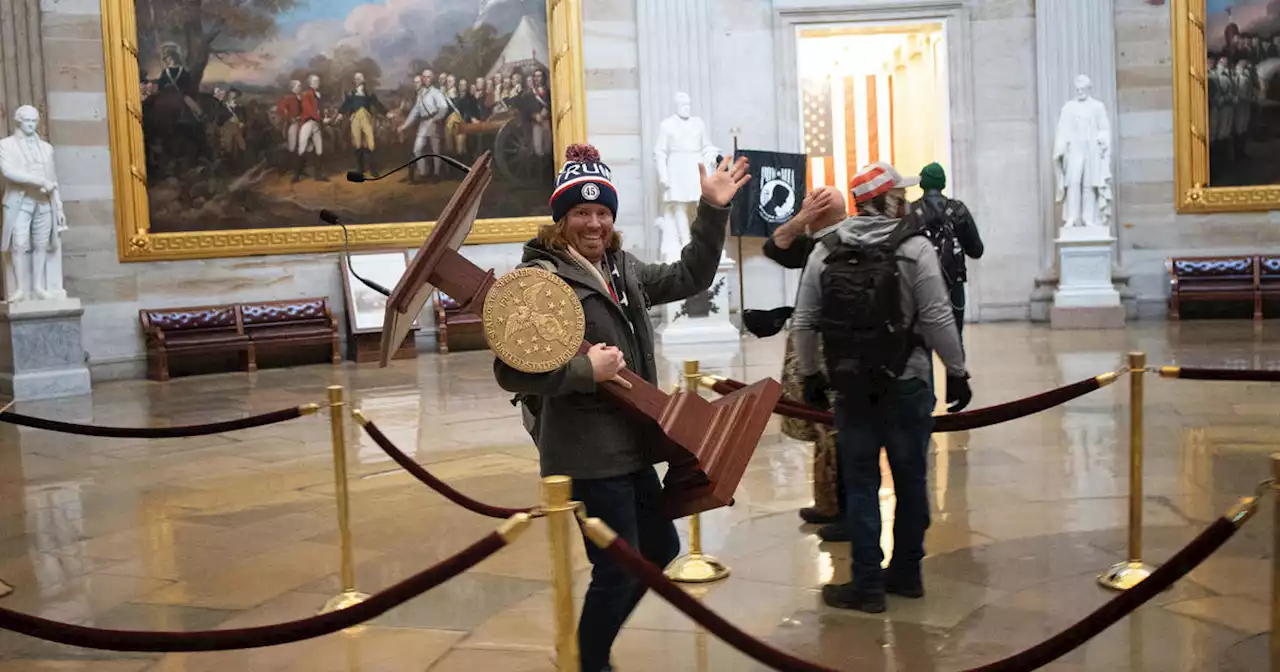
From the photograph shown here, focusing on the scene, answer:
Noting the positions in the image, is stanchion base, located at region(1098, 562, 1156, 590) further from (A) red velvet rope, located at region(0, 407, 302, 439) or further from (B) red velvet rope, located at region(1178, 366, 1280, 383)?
(A) red velvet rope, located at region(0, 407, 302, 439)

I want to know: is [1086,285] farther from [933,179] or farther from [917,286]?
[917,286]

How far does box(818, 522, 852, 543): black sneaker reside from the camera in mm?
5566

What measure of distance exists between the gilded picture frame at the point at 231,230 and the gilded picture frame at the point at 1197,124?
826cm

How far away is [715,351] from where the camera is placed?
44.4ft

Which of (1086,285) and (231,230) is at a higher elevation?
(231,230)

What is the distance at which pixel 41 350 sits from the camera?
41.6 feet

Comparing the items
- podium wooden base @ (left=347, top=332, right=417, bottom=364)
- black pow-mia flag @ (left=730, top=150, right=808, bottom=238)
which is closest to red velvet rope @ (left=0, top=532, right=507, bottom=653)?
podium wooden base @ (left=347, top=332, right=417, bottom=364)

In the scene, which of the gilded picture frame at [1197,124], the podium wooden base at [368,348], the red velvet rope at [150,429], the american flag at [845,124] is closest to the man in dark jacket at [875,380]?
the red velvet rope at [150,429]

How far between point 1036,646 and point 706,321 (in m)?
11.5

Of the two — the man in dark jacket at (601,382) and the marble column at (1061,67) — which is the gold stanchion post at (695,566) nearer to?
the man in dark jacket at (601,382)

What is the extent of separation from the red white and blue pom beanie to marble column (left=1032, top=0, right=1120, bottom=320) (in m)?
13.7

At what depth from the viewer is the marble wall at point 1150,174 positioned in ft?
52.1

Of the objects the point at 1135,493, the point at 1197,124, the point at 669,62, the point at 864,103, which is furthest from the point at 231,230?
the point at 1197,124

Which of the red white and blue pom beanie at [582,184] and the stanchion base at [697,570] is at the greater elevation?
the red white and blue pom beanie at [582,184]
